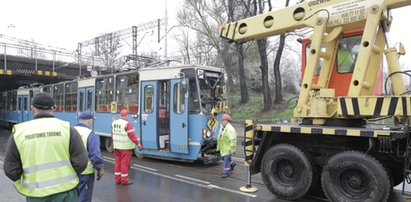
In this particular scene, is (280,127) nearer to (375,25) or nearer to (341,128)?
(341,128)

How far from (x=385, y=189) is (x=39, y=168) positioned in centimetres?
477

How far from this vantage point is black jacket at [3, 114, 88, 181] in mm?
3385

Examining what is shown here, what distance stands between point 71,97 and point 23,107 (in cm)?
906

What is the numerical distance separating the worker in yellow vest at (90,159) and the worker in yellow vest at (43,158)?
3.91ft

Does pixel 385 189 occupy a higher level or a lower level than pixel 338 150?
lower

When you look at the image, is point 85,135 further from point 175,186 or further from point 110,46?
point 110,46

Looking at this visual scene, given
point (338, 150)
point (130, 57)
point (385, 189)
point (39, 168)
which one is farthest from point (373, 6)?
point (130, 57)

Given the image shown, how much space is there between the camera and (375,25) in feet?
18.9

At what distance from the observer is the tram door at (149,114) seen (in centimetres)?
1067

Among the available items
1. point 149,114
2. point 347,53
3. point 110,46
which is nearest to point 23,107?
point 149,114

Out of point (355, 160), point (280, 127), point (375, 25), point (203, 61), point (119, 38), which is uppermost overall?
point (119, 38)

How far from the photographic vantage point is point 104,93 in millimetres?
13148

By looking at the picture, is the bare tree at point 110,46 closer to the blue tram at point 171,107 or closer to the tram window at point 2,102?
the tram window at point 2,102

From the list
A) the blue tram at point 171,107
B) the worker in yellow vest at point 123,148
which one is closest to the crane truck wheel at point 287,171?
the worker in yellow vest at point 123,148
